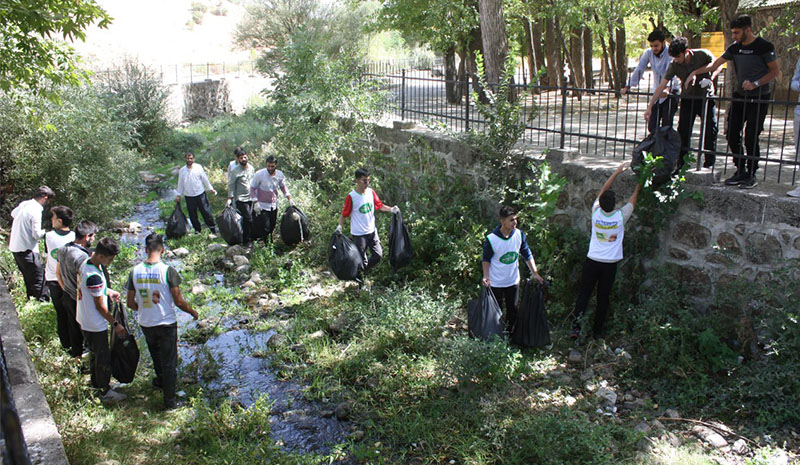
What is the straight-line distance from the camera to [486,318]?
20.1 ft

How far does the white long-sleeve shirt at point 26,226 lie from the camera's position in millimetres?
7267

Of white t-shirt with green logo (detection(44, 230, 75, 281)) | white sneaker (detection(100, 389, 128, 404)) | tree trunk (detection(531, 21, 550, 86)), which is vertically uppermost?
tree trunk (detection(531, 21, 550, 86))

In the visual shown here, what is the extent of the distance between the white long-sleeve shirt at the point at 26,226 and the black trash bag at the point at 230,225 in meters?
2.88

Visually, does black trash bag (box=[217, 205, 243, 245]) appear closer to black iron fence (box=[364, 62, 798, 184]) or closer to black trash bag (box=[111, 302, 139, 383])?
black iron fence (box=[364, 62, 798, 184])

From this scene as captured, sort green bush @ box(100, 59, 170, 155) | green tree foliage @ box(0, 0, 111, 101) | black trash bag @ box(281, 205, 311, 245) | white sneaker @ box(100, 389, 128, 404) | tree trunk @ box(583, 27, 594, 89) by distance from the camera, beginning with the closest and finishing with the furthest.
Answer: white sneaker @ box(100, 389, 128, 404), green tree foliage @ box(0, 0, 111, 101), black trash bag @ box(281, 205, 311, 245), green bush @ box(100, 59, 170, 155), tree trunk @ box(583, 27, 594, 89)

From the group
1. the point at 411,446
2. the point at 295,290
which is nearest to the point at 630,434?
the point at 411,446

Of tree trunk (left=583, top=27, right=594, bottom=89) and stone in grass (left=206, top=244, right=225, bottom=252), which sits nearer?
stone in grass (left=206, top=244, right=225, bottom=252)

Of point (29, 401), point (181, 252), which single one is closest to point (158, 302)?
point (29, 401)

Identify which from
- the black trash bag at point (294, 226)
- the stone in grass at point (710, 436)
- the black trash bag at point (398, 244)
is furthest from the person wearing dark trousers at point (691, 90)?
the black trash bag at point (294, 226)

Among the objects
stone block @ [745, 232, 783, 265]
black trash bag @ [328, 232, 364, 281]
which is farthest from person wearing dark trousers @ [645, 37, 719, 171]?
black trash bag @ [328, 232, 364, 281]

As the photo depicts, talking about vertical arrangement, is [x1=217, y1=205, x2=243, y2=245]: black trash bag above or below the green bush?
below

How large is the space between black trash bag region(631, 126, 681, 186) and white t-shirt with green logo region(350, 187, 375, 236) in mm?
3249

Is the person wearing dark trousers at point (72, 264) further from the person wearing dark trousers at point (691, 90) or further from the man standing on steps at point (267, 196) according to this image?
the person wearing dark trousers at point (691, 90)

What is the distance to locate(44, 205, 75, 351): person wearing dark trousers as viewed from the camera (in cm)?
619
